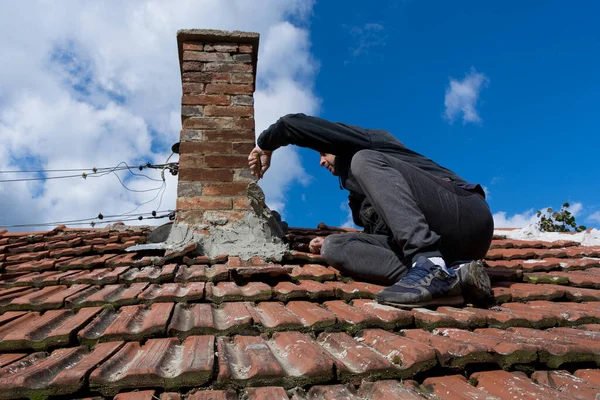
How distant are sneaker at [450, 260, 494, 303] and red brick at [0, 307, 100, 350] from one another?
68.2 inches

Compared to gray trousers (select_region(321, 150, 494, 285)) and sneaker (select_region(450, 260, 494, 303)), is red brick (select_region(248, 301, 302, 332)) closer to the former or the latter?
gray trousers (select_region(321, 150, 494, 285))

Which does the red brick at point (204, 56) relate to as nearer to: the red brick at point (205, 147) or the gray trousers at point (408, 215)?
the red brick at point (205, 147)

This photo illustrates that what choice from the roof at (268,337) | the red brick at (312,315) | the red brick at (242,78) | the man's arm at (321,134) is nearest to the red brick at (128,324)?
the roof at (268,337)

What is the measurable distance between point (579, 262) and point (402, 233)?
7.21ft

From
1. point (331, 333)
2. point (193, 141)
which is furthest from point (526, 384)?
point (193, 141)

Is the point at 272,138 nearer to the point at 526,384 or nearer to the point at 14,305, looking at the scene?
the point at 14,305

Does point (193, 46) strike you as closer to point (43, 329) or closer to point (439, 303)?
point (43, 329)

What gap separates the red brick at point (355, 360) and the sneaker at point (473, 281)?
0.79m

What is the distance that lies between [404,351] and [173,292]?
1226mm

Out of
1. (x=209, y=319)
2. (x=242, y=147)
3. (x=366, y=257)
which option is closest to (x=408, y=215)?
(x=366, y=257)

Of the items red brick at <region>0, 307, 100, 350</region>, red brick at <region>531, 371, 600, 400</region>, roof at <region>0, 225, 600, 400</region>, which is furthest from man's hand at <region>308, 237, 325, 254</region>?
red brick at <region>531, 371, 600, 400</region>

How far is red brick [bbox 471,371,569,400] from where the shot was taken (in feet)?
4.14

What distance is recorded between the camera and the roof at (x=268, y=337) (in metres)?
1.26

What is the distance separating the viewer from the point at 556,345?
1.57m
